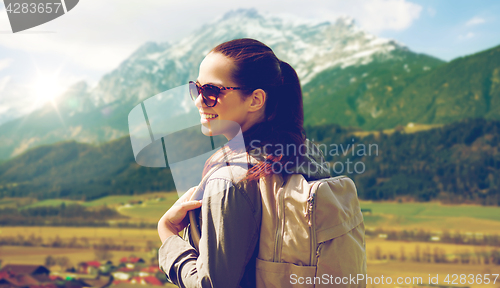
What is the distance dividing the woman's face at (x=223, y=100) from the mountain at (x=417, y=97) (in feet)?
92.1

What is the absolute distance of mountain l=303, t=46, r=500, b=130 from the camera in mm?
27992

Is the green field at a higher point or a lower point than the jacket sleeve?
lower

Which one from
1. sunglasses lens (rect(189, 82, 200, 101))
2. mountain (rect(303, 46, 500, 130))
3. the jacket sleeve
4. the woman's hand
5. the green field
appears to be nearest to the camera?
the jacket sleeve

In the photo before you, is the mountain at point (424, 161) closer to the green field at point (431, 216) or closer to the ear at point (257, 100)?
the green field at point (431, 216)

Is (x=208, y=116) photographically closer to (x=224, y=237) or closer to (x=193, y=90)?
(x=193, y=90)

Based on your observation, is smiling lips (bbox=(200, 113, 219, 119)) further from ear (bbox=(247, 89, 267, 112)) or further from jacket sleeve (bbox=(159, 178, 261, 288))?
jacket sleeve (bbox=(159, 178, 261, 288))

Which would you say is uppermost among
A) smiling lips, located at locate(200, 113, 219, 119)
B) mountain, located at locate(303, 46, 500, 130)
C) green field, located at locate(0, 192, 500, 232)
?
smiling lips, located at locate(200, 113, 219, 119)

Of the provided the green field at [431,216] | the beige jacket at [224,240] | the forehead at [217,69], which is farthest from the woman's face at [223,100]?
the green field at [431,216]

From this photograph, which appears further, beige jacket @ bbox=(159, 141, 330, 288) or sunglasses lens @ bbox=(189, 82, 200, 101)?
sunglasses lens @ bbox=(189, 82, 200, 101)

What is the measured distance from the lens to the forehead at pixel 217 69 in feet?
3.54

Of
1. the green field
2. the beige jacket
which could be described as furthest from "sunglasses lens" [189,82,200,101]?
the green field

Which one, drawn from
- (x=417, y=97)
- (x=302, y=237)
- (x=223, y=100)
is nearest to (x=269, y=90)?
(x=223, y=100)

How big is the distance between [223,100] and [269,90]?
159 millimetres

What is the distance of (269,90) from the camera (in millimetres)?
1116
